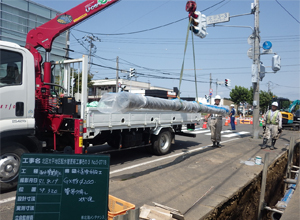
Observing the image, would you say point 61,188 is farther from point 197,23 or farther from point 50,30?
point 197,23

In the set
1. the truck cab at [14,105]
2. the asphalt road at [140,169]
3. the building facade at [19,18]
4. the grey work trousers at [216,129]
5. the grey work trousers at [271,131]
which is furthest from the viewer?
the building facade at [19,18]

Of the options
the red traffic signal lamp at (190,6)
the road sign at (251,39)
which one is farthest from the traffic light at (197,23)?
the road sign at (251,39)

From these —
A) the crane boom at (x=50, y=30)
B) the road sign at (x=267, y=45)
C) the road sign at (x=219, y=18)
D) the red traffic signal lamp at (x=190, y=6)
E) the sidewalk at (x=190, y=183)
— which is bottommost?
the sidewalk at (x=190, y=183)

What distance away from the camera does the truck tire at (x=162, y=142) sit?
26.4 ft

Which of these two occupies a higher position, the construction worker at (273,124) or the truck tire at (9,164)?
the construction worker at (273,124)

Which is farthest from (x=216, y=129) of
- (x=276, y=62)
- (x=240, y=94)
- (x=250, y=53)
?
(x=240, y=94)

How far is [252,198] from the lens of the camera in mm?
6387

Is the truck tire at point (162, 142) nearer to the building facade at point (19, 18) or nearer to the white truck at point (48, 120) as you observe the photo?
the white truck at point (48, 120)

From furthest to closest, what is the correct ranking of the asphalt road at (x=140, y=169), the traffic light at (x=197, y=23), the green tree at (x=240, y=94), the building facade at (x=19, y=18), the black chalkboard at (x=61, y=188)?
the green tree at (x=240, y=94), the building facade at (x=19, y=18), the traffic light at (x=197, y=23), the asphalt road at (x=140, y=169), the black chalkboard at (x=61, y=188)

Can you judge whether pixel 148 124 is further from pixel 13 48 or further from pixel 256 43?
pixel 256 43

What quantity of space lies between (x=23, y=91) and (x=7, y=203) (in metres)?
2.14

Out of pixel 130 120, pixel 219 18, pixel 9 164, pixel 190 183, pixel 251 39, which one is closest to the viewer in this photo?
pixel 9 164

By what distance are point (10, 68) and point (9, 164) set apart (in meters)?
1.89

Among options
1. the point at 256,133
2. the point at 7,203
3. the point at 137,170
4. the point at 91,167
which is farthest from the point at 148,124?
the point at 256,133
